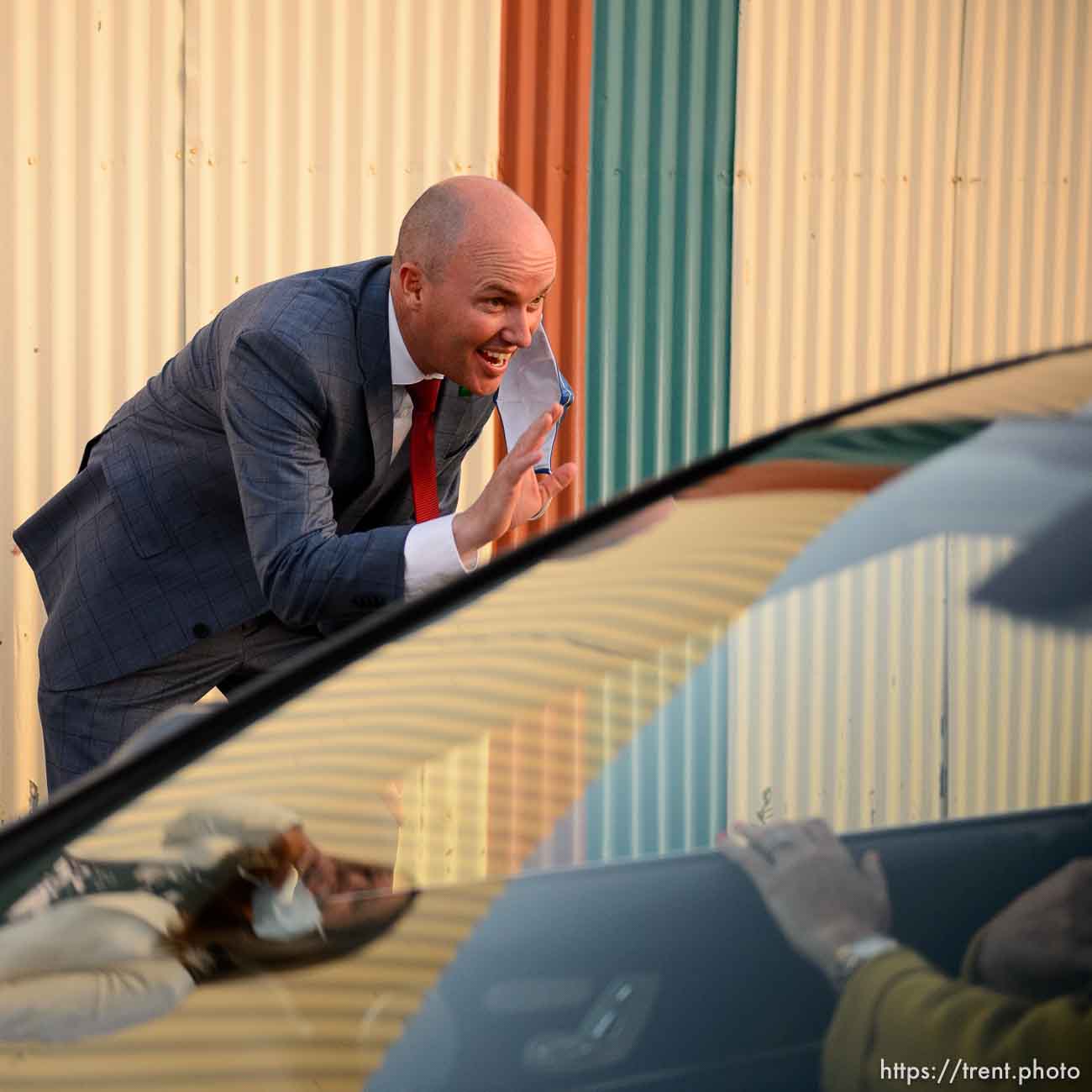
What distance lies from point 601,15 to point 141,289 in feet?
4.49

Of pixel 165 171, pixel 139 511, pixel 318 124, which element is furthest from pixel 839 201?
pixel 139 511

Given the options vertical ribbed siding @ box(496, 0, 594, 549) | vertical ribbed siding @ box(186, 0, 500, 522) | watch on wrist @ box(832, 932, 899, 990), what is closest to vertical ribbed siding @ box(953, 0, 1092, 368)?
vertical ribbed siding @ box(496, 0, 594, 549)

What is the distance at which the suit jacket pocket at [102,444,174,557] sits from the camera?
2.78 m

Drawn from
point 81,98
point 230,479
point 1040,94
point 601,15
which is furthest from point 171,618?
→ point 1040,94

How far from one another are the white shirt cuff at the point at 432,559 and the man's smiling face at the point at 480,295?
0.38 metres

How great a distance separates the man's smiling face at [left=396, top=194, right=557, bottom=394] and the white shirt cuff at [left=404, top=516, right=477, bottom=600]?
0.38 m

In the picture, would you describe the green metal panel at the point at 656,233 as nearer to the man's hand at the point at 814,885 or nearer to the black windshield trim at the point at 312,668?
the black windshield trim at the point at 312,668

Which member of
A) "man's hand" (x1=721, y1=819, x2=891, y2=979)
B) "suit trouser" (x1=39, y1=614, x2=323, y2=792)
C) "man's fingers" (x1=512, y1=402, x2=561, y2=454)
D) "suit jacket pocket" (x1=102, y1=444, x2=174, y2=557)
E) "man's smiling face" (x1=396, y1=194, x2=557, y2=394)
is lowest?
"suit trouser" (x1=39, y1=614, x2=323, y2=792)

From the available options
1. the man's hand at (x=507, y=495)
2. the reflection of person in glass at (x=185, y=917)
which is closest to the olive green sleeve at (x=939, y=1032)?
the reflection of person in glass at (x=185, y=917)

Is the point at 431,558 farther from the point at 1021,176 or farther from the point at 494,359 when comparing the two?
the point at 1021,176

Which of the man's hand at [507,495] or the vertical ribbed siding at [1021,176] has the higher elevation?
the vertical ribbed siding at [1021,176]

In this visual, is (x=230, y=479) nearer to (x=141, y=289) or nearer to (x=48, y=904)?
(x=141, y=289)

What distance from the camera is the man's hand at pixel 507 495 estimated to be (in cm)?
223

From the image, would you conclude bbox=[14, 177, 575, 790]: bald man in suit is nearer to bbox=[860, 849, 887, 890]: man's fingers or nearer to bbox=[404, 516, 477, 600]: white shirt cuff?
bbox=[404, 516, 477, 600]: white shirt cuff
